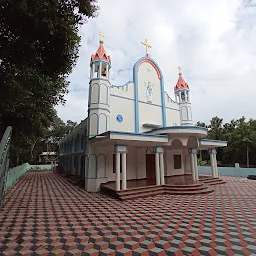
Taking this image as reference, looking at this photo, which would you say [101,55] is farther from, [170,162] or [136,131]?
[170,162]

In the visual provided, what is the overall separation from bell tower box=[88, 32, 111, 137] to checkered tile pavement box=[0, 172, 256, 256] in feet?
16.0

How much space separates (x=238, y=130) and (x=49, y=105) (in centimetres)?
2319

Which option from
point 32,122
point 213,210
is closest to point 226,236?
point 213,210

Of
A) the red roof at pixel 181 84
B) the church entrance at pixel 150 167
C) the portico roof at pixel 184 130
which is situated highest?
the red roof at pixel 181 84

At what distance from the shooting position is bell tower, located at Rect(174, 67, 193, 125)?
16.1 meters

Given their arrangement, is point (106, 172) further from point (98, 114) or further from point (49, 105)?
point (49, 105)

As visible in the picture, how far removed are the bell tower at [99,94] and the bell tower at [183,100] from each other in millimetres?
7343

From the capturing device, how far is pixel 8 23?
5.03 meters

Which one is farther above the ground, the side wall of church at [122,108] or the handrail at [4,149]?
the side wall of church at [122,108]

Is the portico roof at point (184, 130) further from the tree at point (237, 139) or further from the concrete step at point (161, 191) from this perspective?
the tree at point (237, 139)

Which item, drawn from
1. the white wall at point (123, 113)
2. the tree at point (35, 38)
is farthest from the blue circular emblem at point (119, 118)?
the tree at point (35, 38)

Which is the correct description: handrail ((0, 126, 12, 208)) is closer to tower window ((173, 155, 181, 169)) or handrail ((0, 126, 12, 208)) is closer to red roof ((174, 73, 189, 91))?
tower window ((173, 155, 181, 169))

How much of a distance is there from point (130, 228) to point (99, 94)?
8325 mm

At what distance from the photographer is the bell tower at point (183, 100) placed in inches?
632
